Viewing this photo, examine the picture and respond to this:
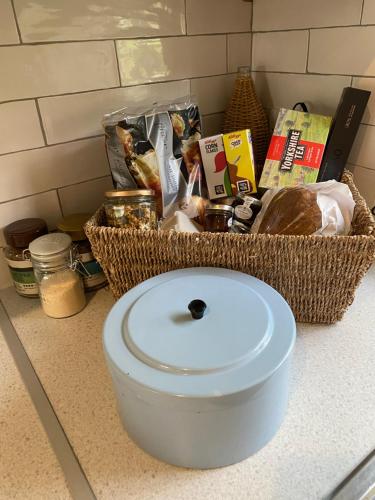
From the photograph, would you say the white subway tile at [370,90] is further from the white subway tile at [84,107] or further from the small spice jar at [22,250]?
the small spice jar at [22,250]

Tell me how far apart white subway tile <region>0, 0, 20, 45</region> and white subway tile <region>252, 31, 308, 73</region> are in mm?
565

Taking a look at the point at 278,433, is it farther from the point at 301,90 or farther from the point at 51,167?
the point at 301,90

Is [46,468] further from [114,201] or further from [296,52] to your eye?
[296,52]

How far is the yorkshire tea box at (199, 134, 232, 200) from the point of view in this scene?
2.69 ft

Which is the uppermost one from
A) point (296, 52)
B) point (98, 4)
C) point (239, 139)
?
point (98, 4)

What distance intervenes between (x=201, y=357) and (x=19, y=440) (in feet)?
0.92

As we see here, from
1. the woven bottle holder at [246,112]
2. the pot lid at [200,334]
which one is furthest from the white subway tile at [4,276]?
the woven bottle holder at [246,112]

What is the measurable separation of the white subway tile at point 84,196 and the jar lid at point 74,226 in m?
0.05

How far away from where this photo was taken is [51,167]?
2.64ft

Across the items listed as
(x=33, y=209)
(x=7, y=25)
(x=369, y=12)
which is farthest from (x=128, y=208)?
(x=369, y=12)

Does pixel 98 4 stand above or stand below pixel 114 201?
above

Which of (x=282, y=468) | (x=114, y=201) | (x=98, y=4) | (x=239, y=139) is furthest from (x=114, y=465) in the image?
(x=98, y=4)

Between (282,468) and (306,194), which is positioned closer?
(282,468)

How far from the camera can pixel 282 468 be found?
1.60ft
